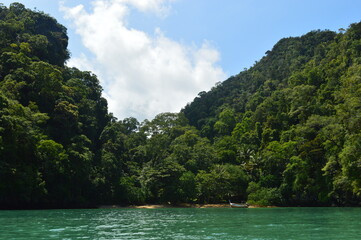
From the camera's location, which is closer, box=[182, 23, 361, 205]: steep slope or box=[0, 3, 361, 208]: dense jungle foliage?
box=[0, 3, 361, 208]: dense jungle foliage

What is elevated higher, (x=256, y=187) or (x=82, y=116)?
(x=82, y=116)

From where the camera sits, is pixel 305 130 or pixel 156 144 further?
pixel 156 144

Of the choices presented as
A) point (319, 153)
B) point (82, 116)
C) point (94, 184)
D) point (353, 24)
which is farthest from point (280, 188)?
point (353, 24)

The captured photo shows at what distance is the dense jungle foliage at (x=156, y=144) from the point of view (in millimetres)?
36000

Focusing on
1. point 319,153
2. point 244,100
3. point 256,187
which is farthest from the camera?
point 244,100

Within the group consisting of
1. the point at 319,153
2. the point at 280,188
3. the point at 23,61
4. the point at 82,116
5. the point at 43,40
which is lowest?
the point at 280,188

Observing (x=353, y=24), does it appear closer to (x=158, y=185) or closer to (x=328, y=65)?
(x=328, y=65)

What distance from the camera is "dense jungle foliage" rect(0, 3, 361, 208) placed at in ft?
118

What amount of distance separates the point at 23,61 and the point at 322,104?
1687 inches

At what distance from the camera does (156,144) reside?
59.3 metres

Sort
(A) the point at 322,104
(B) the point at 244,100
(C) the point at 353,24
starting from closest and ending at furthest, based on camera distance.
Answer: (A) the point at 322,104 → (C) the point at 353,24 → (B) the point at 244,100

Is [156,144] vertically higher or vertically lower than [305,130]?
higher

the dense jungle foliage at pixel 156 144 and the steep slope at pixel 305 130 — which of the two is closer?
the dense jungle foliage at pixel 156 144

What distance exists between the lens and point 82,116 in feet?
167
